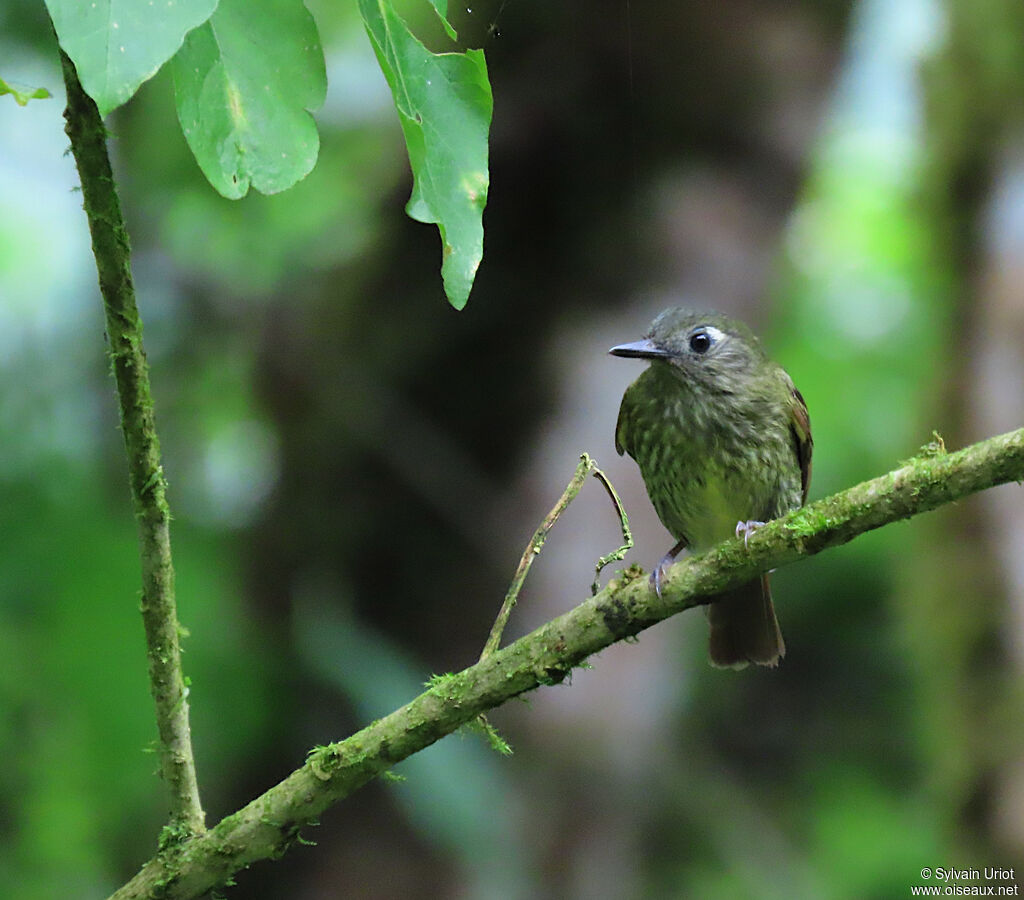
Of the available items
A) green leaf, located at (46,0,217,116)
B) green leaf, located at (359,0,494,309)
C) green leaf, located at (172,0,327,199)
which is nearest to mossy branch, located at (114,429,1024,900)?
green leaf, located at (359,0,494,309)

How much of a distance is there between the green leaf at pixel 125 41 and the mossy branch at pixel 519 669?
87 centimetres

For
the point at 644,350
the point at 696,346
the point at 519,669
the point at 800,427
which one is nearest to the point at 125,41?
the point at 519,669

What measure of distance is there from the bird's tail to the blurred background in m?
1.06

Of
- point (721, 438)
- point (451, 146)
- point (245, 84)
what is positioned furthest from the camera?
point (721, 438)

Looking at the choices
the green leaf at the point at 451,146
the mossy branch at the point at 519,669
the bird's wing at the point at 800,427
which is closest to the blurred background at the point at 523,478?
the bird's wing at the point at 800,427

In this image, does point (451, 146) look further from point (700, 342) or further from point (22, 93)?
point (700, 342)

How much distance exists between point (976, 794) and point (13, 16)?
4142 millimetres

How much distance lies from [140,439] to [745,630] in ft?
7.57

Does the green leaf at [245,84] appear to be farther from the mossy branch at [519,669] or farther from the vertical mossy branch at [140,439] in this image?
the mossy branch at [519,669]

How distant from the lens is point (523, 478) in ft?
16.4

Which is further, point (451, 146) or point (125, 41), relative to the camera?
point (451, 146)

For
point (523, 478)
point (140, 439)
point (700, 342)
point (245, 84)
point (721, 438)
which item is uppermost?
point (523, 478)

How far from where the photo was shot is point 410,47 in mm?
1309

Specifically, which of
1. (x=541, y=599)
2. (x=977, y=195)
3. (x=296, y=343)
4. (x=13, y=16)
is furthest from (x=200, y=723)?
(x=977, y=195)
